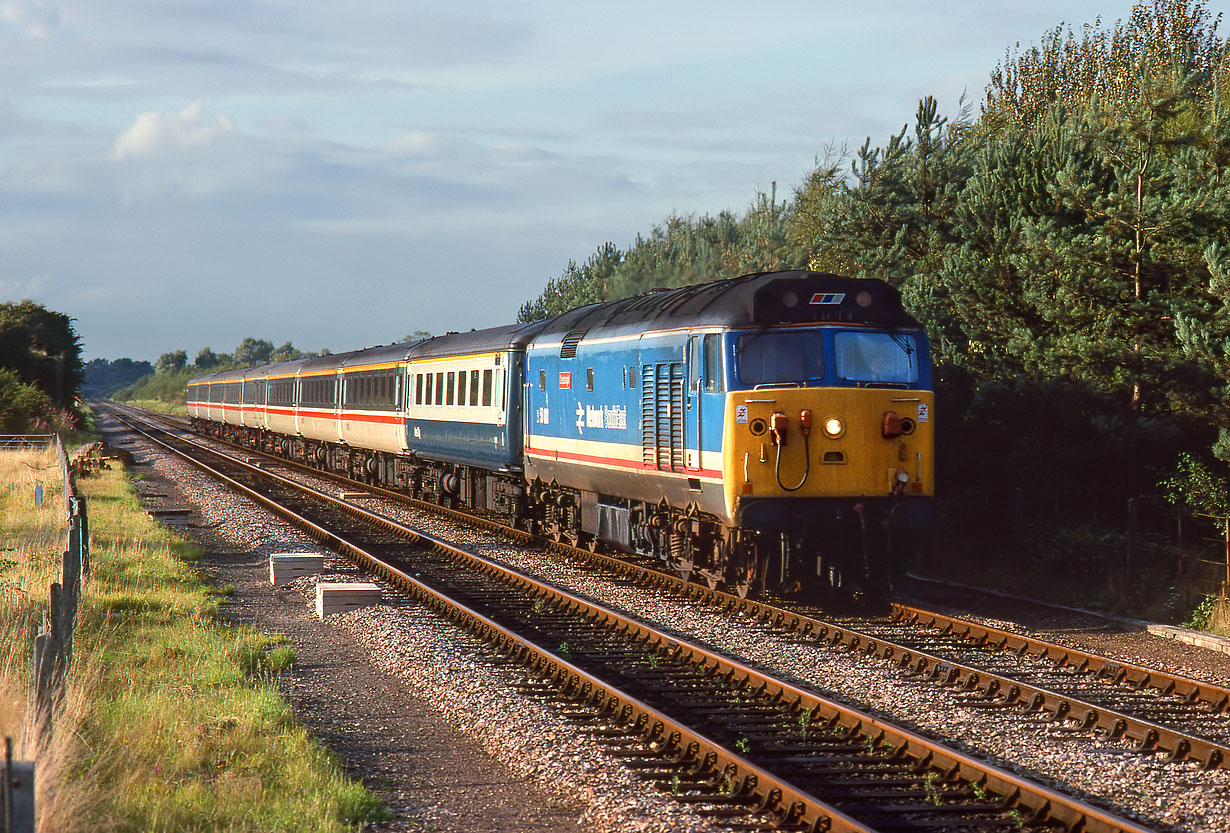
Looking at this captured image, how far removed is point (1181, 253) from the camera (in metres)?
15.9

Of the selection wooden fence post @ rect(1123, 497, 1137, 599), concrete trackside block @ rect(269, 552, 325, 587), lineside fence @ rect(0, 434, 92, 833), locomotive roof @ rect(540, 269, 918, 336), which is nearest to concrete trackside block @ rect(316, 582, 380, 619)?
concrete trackside block @ rect(269, 552, 325, 587)

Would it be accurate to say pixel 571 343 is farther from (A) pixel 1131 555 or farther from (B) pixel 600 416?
(A) pixel 1131 555

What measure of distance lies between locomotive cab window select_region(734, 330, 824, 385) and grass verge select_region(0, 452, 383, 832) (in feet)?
18.3

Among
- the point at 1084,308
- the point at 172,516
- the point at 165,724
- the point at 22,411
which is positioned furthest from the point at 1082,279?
the point at 22,411

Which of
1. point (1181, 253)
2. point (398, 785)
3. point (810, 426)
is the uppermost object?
point (1181, 253)

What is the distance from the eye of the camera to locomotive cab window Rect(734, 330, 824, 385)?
531 inches

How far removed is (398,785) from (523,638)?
429cm

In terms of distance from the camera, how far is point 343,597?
49.5 feet

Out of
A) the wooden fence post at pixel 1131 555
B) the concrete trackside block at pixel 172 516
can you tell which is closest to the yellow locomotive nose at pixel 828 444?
the wooden fence post at pixel 1131 555

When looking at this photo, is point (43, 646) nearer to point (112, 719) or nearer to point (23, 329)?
point (112, 719)

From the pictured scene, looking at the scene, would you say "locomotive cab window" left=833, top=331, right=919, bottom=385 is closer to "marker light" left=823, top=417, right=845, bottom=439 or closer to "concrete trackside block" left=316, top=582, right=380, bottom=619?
"marker light" left=823, top=417, right=845, bottom=439

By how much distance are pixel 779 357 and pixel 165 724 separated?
7.38m

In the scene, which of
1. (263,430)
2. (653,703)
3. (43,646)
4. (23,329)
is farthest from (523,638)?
(23,329)

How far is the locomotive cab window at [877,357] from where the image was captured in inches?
538
